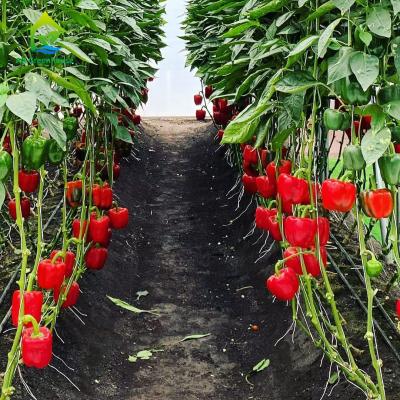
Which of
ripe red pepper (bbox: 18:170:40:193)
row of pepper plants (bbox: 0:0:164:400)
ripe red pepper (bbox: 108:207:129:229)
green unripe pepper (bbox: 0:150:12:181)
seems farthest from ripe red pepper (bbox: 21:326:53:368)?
ripe red pepper (bbox: 108:207:129:229)

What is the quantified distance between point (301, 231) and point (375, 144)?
20.2 inches

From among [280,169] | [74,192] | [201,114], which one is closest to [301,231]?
[280,169]

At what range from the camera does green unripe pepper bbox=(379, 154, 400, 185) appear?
1.98 metres

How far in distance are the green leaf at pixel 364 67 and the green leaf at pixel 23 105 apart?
0.84 m

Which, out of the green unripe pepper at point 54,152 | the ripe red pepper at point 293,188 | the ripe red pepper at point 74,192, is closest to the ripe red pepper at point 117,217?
the ripe red pepper at point 74,192

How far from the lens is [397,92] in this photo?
199 cm

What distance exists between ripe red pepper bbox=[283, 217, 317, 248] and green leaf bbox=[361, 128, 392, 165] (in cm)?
47

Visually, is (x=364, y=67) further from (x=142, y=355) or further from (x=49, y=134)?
(x=142, y=355)

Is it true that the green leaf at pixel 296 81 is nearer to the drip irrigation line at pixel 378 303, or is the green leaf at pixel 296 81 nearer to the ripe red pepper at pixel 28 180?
the ripe red pepper at pixel 28 180

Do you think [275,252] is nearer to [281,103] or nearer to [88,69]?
[88,69]

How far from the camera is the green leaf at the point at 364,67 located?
190 centimetres

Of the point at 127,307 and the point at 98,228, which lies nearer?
the point at 98,228

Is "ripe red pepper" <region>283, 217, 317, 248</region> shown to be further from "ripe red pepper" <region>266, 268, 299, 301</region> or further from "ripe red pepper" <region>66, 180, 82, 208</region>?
"ripe red pepper" <region>66, 180, 82, 208</region>

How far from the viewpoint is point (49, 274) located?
2549 millimetres
